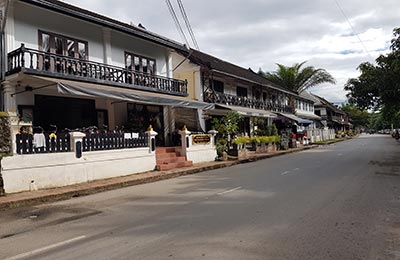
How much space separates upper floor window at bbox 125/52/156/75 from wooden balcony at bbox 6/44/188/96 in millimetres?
970

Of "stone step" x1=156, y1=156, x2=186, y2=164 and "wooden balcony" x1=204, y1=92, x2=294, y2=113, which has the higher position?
"wooden balcony" x1=204, y1=92, x2=294, y2=113

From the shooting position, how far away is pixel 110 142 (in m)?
14.4

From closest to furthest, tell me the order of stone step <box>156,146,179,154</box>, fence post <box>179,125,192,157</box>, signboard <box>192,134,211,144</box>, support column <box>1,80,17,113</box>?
support column <box>1,80,17,113</box>
stone step <box>156,146,179,154</box>
fence post <box>179,125,192,157</box>
signboard <box>192,134,211,144</box>

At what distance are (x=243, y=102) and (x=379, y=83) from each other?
14519mm

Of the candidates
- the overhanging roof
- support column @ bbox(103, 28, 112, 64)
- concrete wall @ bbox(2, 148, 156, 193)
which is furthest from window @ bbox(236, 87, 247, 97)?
concrete wall @ bbox(2, 148, 156, 193)

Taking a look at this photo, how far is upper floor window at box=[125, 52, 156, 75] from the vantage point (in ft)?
64.7

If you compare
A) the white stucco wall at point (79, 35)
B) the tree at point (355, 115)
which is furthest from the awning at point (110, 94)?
the tree at point (355, 115)

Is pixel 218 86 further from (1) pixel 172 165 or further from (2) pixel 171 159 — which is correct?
(1) pixel 172 165

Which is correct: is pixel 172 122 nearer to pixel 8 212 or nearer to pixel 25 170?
pixel 25 170

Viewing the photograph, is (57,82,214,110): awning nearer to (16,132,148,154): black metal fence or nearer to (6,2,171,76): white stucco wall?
(16,132,148,154): black metal fence

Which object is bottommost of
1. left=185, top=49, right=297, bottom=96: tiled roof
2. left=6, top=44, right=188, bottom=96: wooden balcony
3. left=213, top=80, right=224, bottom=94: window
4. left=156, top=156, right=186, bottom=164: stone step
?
left=156, top=156, right=186, bottom=164: stone step

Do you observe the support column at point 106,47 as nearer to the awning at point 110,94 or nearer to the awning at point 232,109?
the awning at point 110,94

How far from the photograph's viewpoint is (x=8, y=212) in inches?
361

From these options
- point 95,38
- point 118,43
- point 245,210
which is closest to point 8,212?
point 245,210
